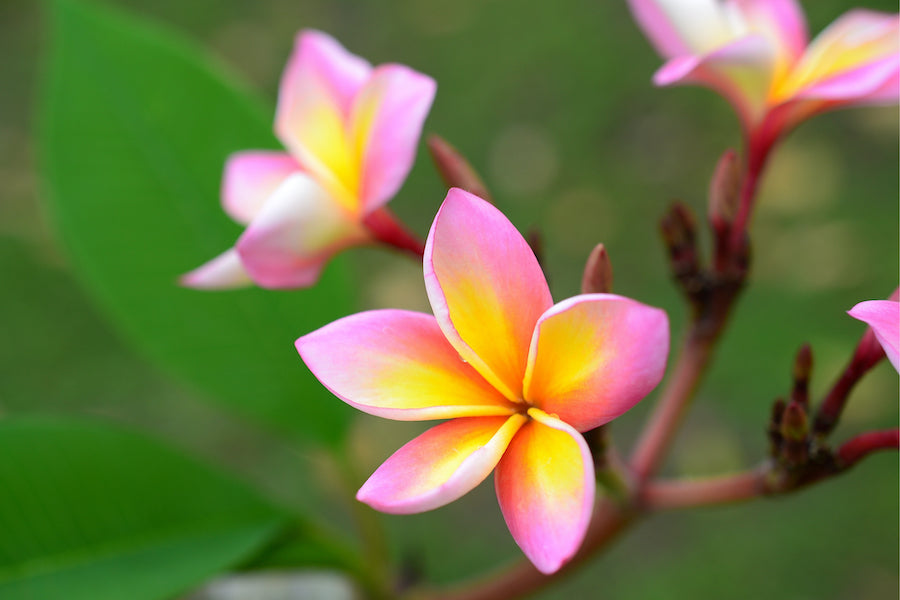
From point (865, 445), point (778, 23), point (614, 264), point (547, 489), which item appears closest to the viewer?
point (547, 489)

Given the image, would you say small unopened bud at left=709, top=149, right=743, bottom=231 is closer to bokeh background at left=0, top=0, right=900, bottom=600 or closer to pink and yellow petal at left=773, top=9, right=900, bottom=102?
pink and yellow petal at left=773, top=9, right=900, bottom=102

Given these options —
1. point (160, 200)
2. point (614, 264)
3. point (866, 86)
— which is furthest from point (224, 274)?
point (614, 264)

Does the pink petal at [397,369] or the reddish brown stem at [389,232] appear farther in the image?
the reddish brown stem at [389,232]

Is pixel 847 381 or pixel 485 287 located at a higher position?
pixel 485 287

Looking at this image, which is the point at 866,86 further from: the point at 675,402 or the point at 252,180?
Answer: the point at 252,180

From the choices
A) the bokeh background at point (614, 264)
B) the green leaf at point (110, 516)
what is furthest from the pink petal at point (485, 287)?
the bokeh background at point (614, 264)

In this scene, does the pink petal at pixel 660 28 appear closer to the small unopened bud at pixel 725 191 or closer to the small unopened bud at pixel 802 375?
the small unopened bud at pixel 725 191

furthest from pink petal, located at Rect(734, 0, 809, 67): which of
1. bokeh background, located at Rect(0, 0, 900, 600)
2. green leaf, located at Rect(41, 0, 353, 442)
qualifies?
bokeh background, located at Rect(0, 0, 900, 600)
